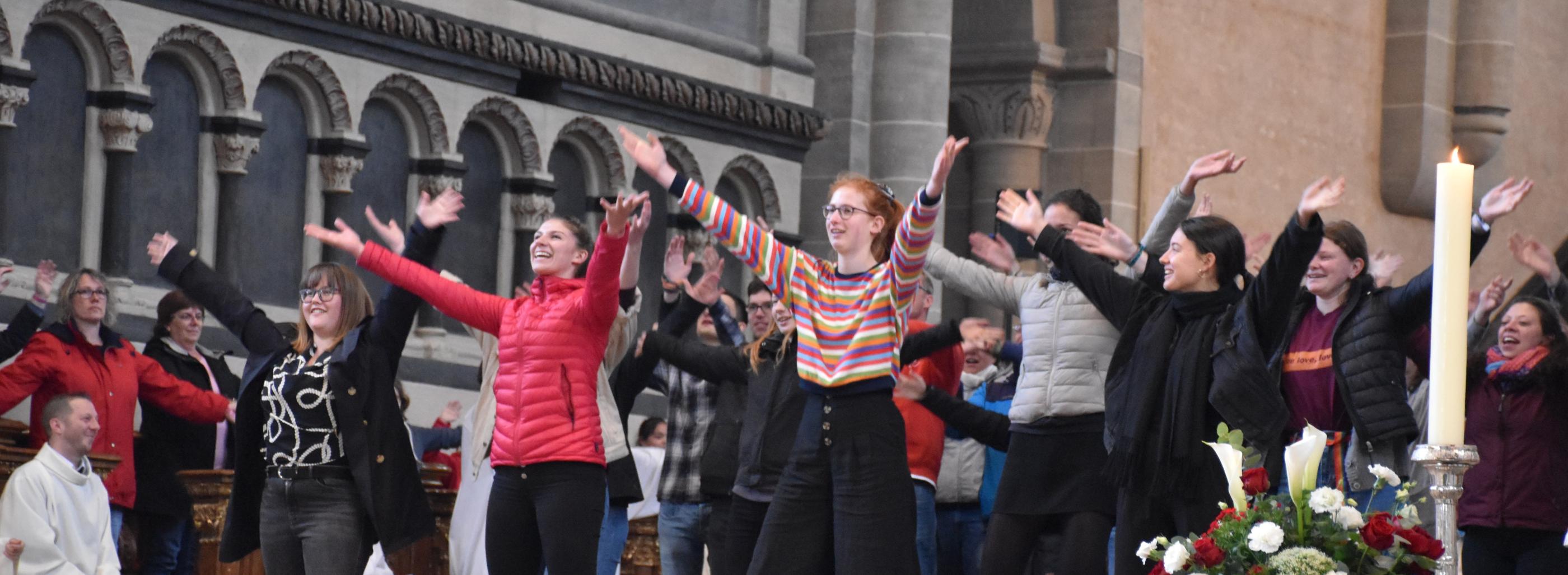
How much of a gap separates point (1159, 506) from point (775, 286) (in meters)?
1.16

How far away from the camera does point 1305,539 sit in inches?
155

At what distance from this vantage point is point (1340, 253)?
6312 mm

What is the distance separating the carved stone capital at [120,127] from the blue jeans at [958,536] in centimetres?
367

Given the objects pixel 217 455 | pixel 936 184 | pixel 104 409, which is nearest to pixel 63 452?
pixel 104 409

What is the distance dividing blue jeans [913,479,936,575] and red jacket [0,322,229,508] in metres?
2.81

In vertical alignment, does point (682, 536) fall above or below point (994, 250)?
below

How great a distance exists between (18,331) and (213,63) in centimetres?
182

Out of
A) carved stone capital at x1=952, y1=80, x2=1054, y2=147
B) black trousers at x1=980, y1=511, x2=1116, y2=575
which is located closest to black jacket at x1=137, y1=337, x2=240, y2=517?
black trousers at x1=980, y1=511, x2=1116, y2=575

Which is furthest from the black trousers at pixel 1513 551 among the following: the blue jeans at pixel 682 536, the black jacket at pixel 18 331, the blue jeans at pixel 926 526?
the black jacket at pixel 18 331

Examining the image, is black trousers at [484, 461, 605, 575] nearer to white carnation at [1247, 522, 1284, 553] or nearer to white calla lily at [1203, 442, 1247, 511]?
white calla lily at [1203, 442, 1247, 511]

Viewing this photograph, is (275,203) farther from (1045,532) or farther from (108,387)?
(1045,532)

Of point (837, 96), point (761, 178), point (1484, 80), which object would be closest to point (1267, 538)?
point (761, 178)

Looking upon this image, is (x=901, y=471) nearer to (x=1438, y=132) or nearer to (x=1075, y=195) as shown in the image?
(x=1075, y=195)

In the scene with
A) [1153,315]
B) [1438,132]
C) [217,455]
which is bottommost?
[217,455]
